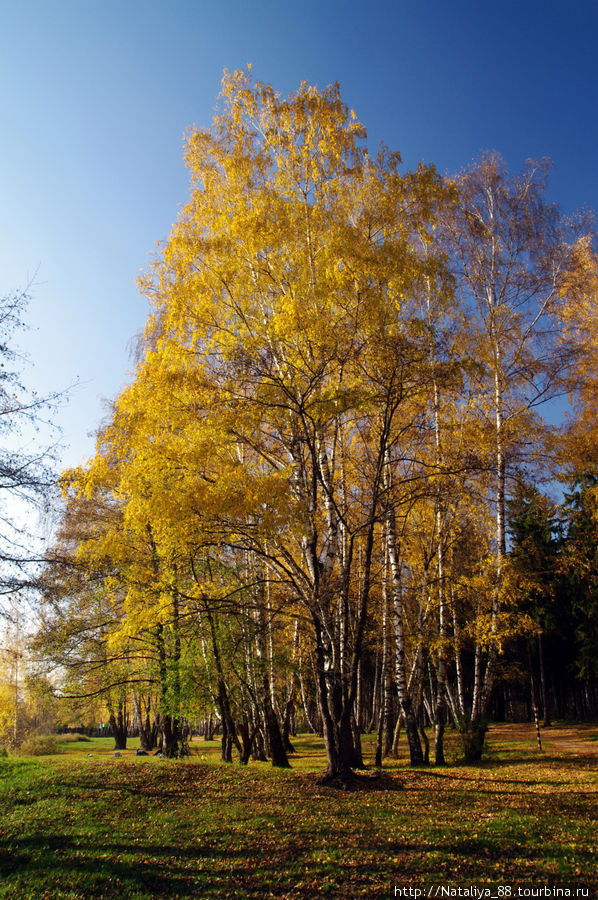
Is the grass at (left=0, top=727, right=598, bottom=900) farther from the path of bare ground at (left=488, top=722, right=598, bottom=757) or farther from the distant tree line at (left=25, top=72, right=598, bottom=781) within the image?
the path of bare ground at (left=488, top=722, right=598, bottom=757)

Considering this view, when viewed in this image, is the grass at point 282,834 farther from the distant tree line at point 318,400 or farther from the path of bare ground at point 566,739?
the path of bare ground at point 566,739

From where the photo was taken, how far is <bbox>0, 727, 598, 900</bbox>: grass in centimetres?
405

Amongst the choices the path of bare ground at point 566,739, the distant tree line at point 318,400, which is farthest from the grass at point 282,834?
the path of bare ground at point 566,739

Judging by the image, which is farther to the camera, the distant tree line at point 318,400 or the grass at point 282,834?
the distant tree line at point 318,400

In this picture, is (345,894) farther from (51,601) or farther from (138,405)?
(138,405)

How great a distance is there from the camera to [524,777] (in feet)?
30.2

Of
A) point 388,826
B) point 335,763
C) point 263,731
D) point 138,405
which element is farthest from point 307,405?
point 263,731

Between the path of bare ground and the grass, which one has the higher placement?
the grass

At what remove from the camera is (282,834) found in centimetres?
538

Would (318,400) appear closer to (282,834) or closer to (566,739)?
(282,834)

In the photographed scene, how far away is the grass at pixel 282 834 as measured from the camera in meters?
4.05

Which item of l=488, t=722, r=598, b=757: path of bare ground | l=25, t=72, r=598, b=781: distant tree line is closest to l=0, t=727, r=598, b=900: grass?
l=25, t=72, r=598, b=781: distant tree line

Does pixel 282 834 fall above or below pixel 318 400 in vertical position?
below

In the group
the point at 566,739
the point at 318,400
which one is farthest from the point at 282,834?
the point at 566,739
